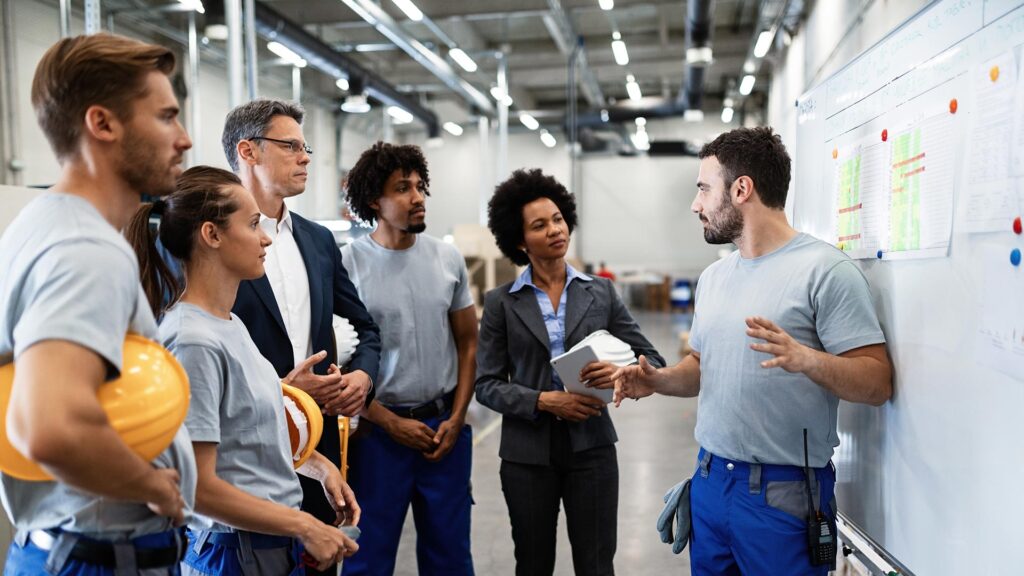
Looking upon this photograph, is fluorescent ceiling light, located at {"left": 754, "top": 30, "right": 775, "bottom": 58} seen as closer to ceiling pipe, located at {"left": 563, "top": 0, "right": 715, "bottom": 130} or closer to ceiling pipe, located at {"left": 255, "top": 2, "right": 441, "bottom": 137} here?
ceiling pipe, located at {"left": 563, "top": 0, "right": 715, "bottom": 130}

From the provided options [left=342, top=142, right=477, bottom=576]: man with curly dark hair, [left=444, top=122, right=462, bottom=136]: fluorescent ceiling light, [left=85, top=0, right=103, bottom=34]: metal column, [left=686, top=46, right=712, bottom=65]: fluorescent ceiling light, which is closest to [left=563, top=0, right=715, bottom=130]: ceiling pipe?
[left=686, top=46, right=712, bottom=65]: fluorescent ceiling light

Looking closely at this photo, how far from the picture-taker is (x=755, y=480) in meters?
1.69

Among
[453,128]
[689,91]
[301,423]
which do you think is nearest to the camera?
[301,423]

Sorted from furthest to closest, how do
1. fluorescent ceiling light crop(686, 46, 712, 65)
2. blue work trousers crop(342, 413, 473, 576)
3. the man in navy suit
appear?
fluorescent ceiling light crop(686, 46, 712, 65), blue work trousers crop(342, 413, 473, 576), the man in navy suit

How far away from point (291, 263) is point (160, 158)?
3.20 feet

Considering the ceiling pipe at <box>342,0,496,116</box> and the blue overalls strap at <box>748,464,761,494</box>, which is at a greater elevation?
the ceiling pipe at <box>342,0,496,116</box>

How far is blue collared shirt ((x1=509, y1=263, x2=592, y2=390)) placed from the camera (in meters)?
2.27

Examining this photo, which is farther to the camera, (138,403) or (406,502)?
(406,502)

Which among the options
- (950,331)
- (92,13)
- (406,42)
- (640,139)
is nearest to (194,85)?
(406,42)

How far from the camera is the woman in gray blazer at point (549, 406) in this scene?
7.18ft

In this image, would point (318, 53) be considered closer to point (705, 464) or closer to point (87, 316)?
point (705, 464)

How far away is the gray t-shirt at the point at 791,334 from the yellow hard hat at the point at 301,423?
37.8 inches

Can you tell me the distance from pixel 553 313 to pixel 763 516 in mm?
911

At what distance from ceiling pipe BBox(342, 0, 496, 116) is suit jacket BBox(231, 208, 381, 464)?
5506mm
